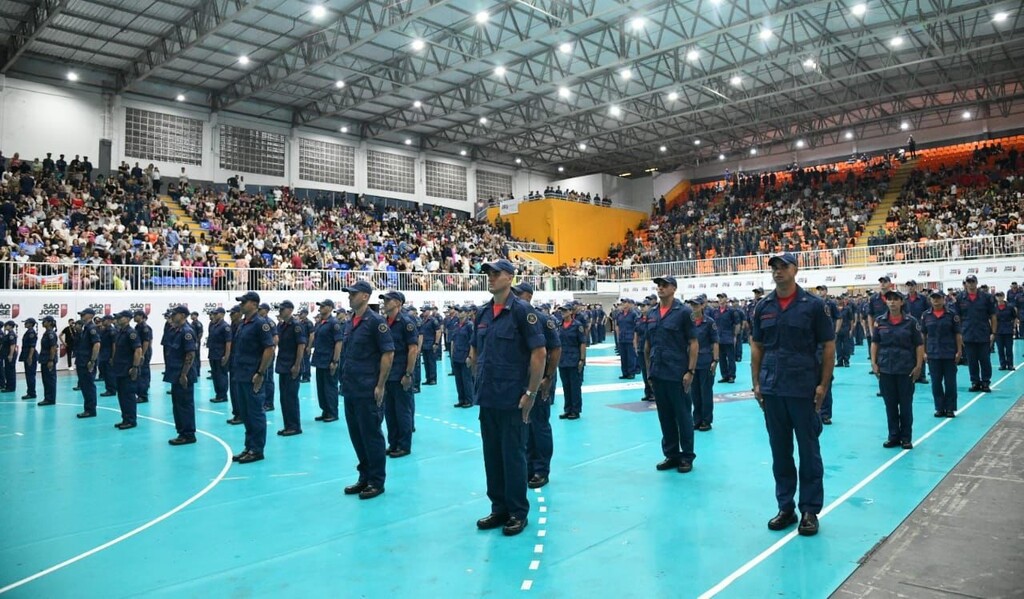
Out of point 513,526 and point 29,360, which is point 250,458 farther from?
point 29,360

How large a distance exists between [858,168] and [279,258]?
3121 cm

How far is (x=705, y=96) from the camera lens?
1172 inches

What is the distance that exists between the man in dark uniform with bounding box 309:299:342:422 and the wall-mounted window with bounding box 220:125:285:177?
21.9 m

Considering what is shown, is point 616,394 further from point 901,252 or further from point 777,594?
point 901,252

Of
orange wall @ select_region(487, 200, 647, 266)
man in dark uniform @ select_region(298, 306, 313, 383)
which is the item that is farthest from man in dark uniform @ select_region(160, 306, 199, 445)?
orange wall @ select_region(487, 200, 647, 266)

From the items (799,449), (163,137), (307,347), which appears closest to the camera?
(799,449)

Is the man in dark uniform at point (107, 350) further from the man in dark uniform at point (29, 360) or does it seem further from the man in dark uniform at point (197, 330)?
the man in dark uniform at point (197, 330)

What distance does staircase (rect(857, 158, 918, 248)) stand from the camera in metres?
28.4

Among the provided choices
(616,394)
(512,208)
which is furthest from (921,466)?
(512,208)

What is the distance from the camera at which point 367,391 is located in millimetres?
5711

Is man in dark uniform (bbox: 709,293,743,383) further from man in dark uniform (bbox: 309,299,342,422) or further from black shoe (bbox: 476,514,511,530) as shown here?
black shoe (bbox: 476,514,511,530)

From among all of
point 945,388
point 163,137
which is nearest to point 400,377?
point 945,388

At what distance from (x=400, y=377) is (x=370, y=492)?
1789 millimetres

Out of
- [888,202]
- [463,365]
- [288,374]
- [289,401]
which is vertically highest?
[888,202]
